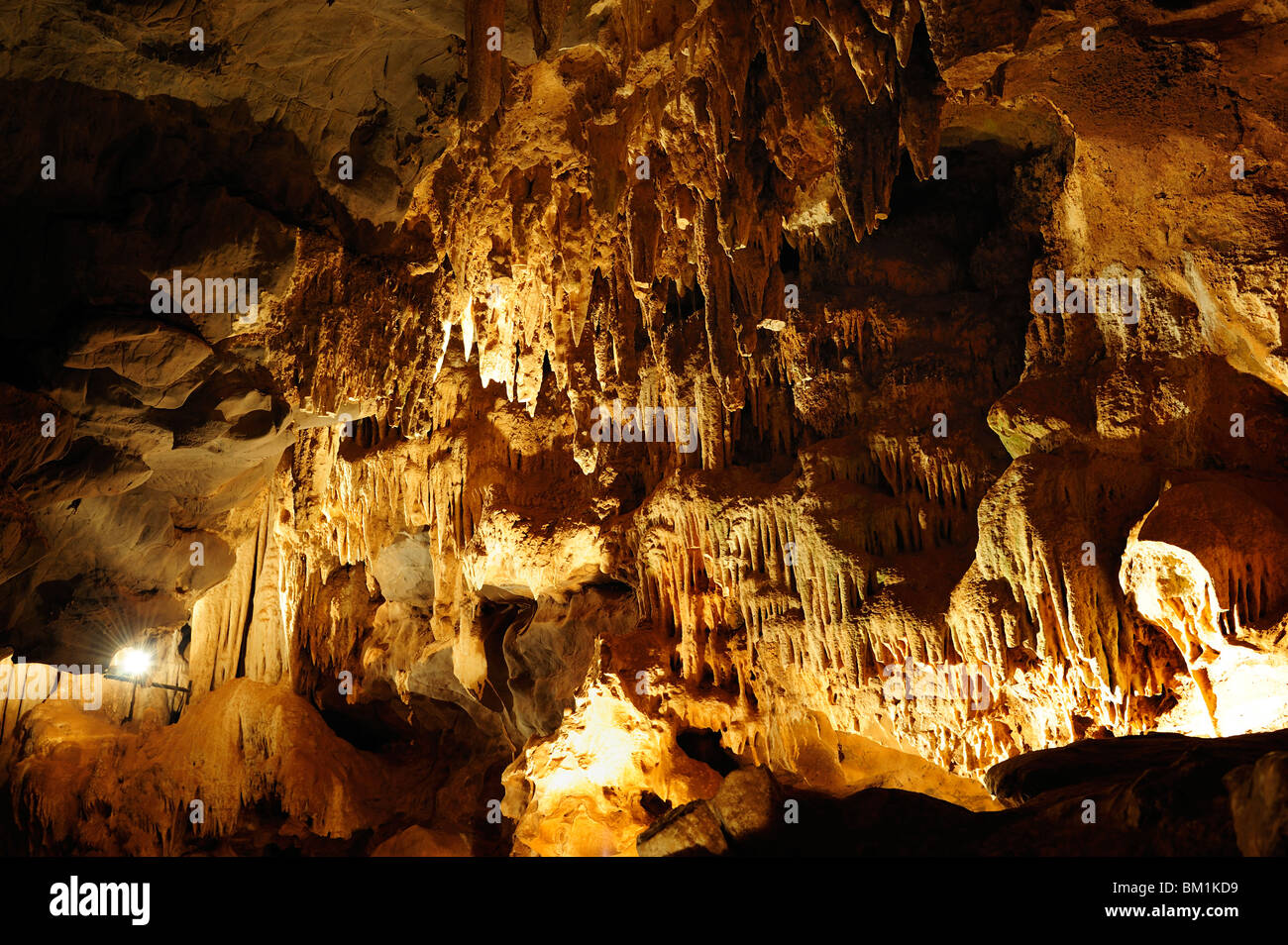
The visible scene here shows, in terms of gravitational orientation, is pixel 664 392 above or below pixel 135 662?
above

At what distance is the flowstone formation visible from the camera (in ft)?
17.4

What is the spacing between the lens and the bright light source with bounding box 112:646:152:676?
10.7 meters

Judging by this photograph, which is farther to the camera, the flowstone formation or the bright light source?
the bright light source

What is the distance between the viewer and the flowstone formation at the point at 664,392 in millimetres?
5297

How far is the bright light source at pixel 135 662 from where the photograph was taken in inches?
422

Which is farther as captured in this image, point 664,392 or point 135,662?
point 135,662

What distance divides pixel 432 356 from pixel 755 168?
3257 millimetres

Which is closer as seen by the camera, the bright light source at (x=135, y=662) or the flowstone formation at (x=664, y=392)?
the flowstone formation at (x=664, y=392)

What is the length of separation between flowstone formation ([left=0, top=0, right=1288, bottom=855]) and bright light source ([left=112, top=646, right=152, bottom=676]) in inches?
10.3

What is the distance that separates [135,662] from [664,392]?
23.7ft

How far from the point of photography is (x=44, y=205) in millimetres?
6355

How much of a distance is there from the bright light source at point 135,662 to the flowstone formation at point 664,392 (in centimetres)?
26

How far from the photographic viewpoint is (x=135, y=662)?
11133 millimetres
